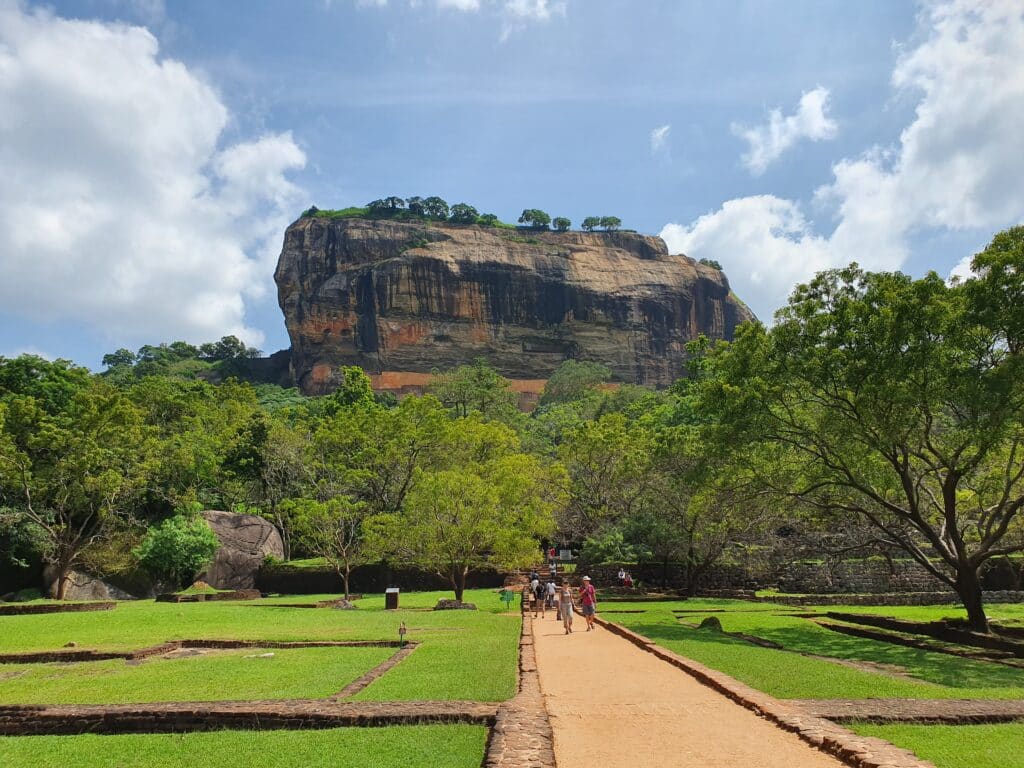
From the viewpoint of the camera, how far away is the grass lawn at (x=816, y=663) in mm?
9766

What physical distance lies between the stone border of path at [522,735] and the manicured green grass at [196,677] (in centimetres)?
284

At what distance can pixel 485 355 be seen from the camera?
325 ft

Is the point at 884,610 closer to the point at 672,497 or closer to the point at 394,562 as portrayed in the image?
the point at 672,497

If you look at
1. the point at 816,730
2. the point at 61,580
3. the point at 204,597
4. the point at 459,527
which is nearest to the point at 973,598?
the point at 816,730

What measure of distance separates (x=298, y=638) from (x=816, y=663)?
34.8ft

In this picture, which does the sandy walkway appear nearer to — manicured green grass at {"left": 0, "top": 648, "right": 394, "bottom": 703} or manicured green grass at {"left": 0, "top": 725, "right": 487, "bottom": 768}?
manicured green grass at {"left": 0, "top": 725, "right": 487, "bottom": 768}

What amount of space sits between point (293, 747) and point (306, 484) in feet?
107

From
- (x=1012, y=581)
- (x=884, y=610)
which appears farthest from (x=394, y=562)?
(x=1012, y=581)

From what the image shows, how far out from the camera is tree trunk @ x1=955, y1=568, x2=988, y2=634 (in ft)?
53.1

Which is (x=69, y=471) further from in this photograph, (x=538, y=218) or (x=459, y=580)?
(x=538, y=218)

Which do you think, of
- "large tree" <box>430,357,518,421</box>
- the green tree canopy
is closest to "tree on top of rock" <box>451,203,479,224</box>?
the green tree canopy

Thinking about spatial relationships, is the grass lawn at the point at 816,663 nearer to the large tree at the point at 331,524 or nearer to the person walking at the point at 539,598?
the person walking at the point at 539,598

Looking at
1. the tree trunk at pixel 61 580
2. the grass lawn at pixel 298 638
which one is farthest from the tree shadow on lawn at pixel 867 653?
the tree trunk at pixel 61 580

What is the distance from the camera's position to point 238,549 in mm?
32531
